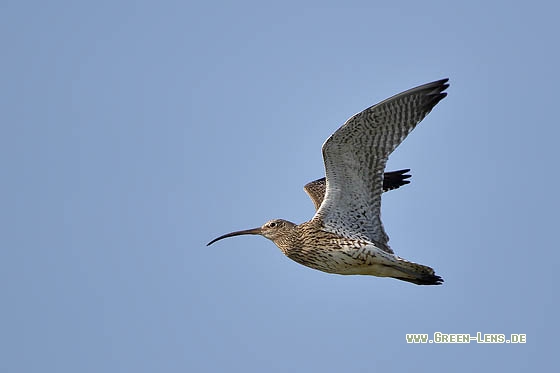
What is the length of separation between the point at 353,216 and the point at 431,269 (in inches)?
65.3

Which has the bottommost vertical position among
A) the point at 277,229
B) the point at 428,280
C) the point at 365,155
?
the point at 428,280

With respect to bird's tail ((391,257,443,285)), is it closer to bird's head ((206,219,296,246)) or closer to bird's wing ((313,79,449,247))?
bird's wing ((313,79,449,247))

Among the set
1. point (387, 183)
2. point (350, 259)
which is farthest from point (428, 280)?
point (387, 183)

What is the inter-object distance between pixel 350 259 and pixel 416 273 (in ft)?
3.87

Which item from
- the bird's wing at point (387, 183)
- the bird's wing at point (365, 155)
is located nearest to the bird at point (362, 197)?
the bird's wing at point (365, 155)

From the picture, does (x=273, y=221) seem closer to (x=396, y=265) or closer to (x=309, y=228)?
(x=309, y=228)

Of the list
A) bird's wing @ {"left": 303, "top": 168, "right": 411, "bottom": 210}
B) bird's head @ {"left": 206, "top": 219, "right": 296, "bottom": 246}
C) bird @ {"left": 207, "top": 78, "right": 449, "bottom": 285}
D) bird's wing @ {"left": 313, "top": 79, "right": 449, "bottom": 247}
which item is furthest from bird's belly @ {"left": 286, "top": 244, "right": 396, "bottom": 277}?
bird's wing @ {"left": 303, "top": 168, "right": 411, "bottom": 210}

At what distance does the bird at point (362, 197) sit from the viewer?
17438 mm

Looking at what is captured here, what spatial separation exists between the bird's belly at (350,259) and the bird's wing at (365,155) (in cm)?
36

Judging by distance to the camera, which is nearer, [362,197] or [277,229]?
[362,197]

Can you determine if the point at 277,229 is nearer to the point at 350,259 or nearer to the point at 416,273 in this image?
the point at 350,259

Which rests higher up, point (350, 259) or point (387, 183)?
point (387, 183)

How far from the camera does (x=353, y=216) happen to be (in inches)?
714

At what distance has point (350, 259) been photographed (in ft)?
58.2
